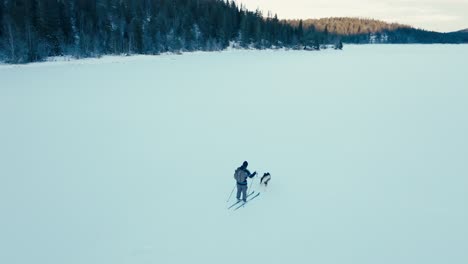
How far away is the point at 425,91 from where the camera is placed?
23734mm

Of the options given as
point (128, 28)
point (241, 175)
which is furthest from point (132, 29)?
point (241, 175)

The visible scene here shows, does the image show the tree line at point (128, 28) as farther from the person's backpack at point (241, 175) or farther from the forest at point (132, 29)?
the person's backpack at point (241, 175)

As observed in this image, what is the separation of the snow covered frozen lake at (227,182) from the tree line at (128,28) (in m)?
34.7

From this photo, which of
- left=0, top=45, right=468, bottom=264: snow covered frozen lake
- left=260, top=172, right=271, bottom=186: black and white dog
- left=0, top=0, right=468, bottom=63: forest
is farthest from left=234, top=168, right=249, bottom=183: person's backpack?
left=0, top=0, right=468, bottom=63: forest

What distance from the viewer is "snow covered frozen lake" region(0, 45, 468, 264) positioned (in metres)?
6.57

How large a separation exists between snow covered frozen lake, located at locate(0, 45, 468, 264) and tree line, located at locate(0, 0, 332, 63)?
114ft

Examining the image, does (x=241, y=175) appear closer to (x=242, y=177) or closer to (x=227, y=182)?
(x=242, y=177)

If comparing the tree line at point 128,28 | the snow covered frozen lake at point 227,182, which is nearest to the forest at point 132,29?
the tree line at point 128,28

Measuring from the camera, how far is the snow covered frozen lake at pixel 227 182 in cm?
657

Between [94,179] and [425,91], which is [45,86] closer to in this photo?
[94,179]

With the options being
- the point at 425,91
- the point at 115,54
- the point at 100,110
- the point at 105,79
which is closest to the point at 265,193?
the point at 100,110

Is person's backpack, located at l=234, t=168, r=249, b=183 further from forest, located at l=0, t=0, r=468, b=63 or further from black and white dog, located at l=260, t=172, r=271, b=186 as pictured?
forest, located at l=0, t=0, r=468, b=63

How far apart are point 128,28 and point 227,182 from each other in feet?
216

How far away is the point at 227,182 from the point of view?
30.6 feet
